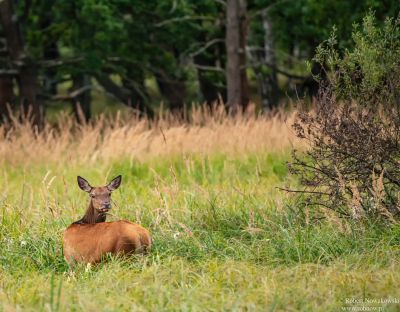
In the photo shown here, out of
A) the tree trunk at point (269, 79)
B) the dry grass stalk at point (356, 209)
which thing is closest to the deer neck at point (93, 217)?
the dry grass stalk at point (356, 209)

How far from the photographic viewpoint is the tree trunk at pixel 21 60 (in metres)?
21.7

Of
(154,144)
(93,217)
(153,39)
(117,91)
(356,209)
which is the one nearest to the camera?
(93,217)

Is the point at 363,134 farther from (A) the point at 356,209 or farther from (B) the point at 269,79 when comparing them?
(B) the point at 269,79

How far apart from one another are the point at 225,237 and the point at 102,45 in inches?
578

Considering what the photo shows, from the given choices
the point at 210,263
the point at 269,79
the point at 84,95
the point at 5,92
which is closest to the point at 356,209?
the point at 210,263

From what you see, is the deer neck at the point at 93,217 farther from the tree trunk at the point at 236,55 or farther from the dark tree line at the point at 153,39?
the dark tree line at the point at 153,39

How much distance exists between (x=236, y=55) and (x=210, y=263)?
14.1m

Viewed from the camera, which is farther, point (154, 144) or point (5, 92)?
point (5, 92)

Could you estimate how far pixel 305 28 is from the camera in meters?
23.0

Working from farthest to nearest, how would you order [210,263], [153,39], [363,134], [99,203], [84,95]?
[84,95], [153,39], [363,134], [99,203], [210,263]

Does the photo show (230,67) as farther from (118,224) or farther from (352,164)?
(118,224)

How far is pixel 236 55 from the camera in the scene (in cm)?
2116

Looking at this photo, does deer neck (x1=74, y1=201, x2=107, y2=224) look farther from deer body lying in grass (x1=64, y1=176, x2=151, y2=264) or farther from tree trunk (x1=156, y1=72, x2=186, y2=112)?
tree trunk (x1=156, y1=72, x2=186, y2=112)

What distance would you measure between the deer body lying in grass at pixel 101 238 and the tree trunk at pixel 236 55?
1199cm
